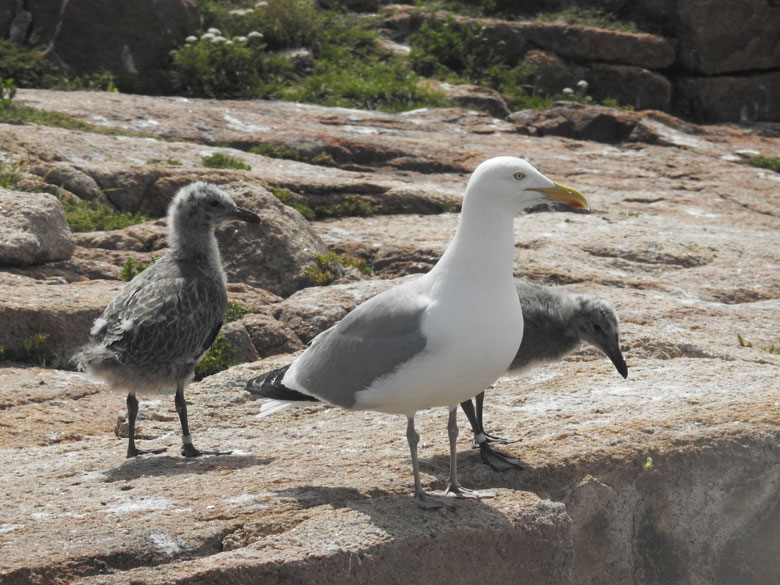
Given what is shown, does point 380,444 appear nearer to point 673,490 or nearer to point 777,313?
point 673,490

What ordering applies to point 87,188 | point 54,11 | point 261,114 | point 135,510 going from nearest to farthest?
1. point 135,510
2. point 87,188
3. point 261,114
4. point 54,11

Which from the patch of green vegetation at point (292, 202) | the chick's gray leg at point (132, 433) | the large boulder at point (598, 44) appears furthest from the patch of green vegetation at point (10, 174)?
the large boulder at point (598, 44)

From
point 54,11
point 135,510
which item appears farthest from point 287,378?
point 54,11

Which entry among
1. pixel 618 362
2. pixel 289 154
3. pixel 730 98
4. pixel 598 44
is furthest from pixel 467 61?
pixel 618 362

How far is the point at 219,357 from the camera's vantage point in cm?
748

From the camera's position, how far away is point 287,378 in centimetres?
505

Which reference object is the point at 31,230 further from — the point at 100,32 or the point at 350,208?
the point at 100,32

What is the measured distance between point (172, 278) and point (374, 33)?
525 inches

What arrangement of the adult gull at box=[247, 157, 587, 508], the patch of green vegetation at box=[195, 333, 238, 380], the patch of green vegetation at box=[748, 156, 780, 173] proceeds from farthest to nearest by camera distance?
the patch of green vegetation at box=[748, 156, 780, 173], the patch of green vegetation at box=[195, 333, 238, 380], the adult gull at box=[247, 157, 587, 508]

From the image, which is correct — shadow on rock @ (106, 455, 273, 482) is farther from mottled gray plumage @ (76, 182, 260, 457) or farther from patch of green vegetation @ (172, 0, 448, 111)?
patch of green vegetation @ (172, 0, 448, 111)

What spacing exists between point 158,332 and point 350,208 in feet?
17.8

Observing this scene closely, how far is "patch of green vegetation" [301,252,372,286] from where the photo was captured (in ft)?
28.3

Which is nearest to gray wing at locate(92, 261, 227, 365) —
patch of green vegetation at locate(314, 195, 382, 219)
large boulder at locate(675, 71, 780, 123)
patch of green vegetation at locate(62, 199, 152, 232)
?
patch of green vegetation at locate(62, 199, 152, 232)

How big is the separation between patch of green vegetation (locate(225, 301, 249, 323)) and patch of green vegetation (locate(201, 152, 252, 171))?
3.32 metres
